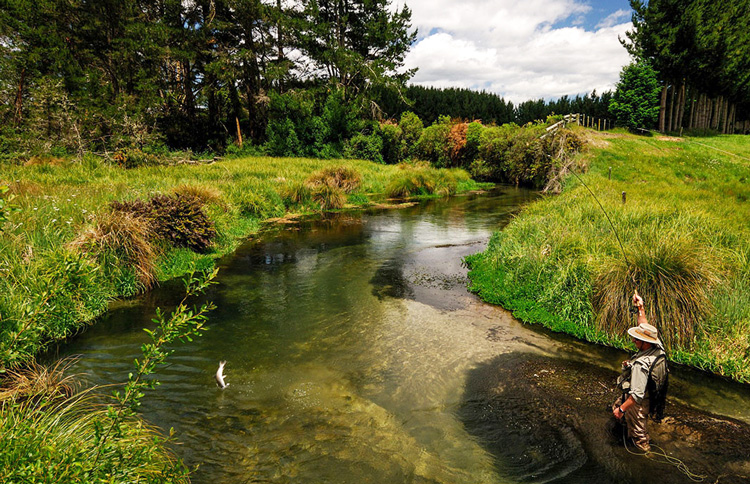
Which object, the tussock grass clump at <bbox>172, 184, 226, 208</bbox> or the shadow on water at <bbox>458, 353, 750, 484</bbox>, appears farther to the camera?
the tussock grass clump at <bbox>172, 184, 226, 208</bbox>

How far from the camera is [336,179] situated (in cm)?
2138

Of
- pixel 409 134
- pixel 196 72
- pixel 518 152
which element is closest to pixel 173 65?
pixel 196 72

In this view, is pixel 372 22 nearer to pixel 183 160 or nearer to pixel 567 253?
pixel 183 160

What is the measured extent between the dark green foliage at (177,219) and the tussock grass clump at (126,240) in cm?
34

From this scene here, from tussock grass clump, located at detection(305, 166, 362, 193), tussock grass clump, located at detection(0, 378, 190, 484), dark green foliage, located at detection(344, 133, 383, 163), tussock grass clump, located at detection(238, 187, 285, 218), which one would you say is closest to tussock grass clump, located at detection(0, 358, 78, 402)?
tussock grass clump, located at detection(0, 378, 190, 484)

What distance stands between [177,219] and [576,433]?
979cm

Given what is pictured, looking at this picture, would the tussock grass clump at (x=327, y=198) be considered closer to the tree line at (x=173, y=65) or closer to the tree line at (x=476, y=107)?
the tree line at (x=173, y=65)

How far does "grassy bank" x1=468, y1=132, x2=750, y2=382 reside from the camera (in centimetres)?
555

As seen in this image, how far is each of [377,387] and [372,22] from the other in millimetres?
39882

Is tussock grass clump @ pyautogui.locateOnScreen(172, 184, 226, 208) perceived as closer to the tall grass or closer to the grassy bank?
the grassy bank

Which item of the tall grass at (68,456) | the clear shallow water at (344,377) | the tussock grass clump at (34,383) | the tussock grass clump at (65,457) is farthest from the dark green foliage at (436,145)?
the tussock grass clump at (65,457)

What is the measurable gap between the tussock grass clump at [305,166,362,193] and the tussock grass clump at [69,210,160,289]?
11.0 meters

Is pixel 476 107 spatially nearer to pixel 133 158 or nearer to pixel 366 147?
pixel 366 147

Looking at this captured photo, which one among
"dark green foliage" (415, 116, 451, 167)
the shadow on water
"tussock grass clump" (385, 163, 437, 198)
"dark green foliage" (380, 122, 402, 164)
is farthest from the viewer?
"dark green foliage" (380, 122, 402, 164)
